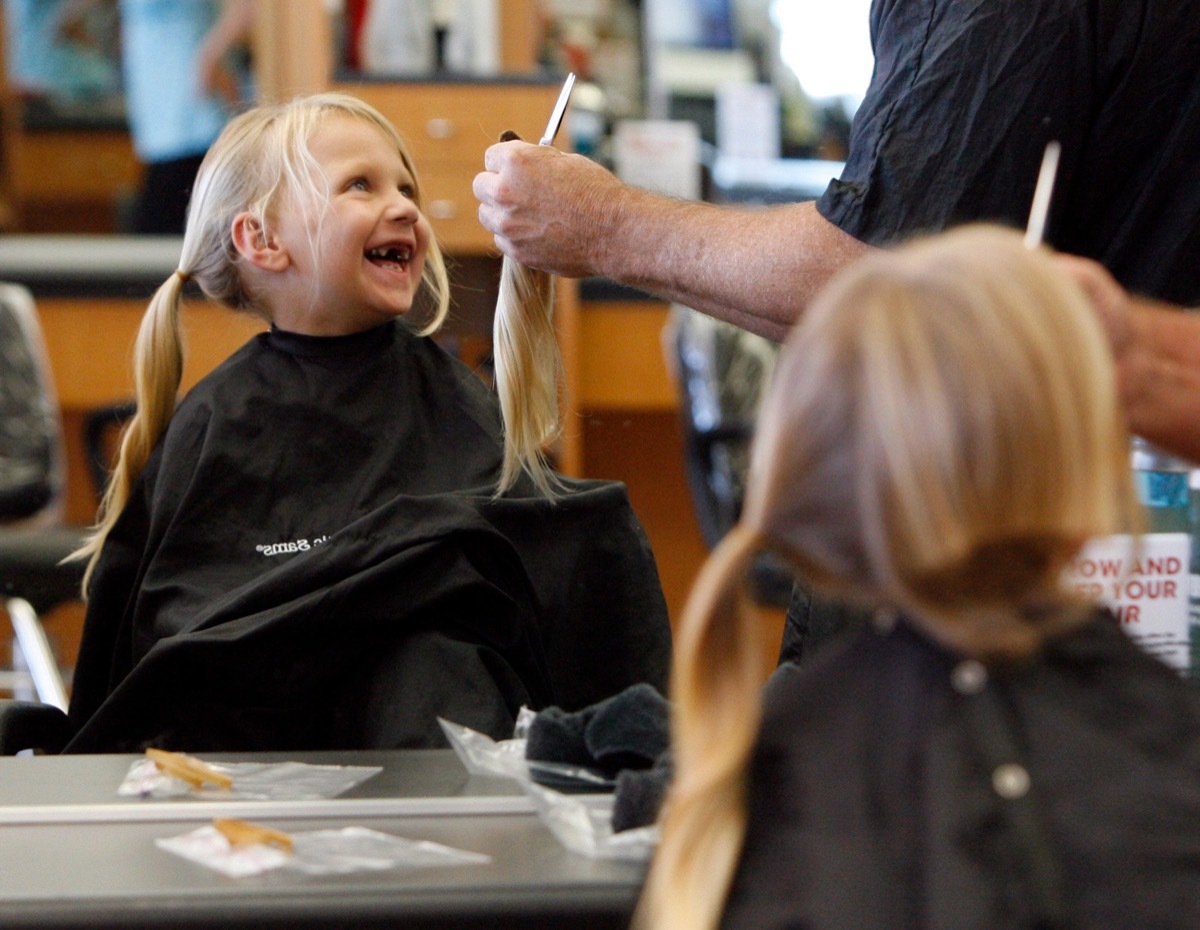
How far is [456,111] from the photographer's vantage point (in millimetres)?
→ 4230

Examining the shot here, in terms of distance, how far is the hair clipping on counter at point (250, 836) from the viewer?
0.90 metres

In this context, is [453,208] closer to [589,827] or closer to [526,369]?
[526,369]

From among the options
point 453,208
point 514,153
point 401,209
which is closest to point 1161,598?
point 514,153

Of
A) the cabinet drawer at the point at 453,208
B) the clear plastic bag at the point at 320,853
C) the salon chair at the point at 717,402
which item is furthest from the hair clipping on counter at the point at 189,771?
the cabinet drawer at the point at 453,208

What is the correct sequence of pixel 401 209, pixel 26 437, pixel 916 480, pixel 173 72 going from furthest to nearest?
pixel 173 72 < pixel 26 437 < pixel 401 209 < pixel 916 480

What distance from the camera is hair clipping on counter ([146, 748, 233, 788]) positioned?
3.51ft

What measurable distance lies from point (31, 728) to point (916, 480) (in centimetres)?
110

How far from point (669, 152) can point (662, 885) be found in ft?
14.1

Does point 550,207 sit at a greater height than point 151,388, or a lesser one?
greater

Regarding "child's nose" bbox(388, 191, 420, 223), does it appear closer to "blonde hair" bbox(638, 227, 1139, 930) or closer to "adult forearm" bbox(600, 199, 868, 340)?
"adult forearm" bbox(600, 199, 868, 340)

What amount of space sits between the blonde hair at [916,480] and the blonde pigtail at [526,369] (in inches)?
35.1

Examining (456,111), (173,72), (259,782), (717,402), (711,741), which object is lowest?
(717,402)

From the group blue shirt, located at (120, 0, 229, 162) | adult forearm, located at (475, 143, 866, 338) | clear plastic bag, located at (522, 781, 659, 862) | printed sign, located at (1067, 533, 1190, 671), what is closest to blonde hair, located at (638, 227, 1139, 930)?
clear plastic bag, located at (522, 781, 659, 862)

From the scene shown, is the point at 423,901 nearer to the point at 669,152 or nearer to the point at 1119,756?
the point at 1119,756
